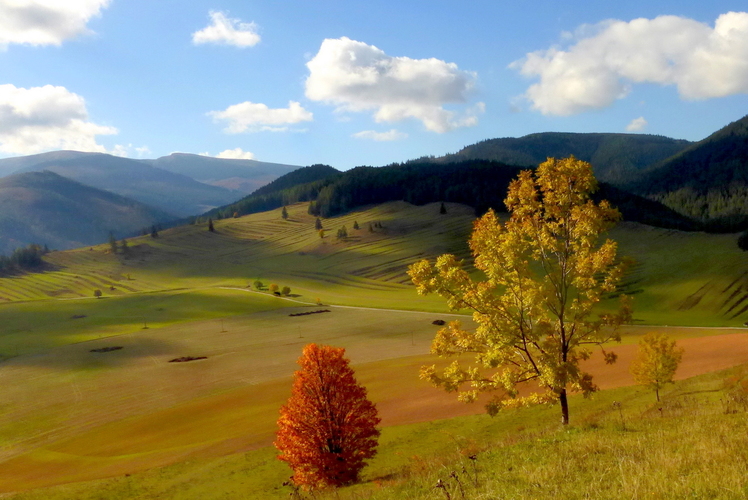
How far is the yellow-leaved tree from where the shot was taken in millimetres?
22047

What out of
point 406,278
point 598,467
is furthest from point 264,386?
point 406,278

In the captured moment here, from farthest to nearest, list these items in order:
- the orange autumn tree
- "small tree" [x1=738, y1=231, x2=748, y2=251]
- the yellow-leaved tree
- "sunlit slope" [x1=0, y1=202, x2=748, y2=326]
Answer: "small tree" [x1=738, y1=231, x2=748, y2=251], "sunlit slope" [x1=0, y1=202, x2=748, y2=326], the orange autumn tree, the yellow-leaved tree

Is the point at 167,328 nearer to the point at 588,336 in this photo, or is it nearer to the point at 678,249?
the point at 588,336

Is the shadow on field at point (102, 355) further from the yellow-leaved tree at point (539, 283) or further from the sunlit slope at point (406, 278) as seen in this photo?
the yellow-leaved tree at point (539, 283)

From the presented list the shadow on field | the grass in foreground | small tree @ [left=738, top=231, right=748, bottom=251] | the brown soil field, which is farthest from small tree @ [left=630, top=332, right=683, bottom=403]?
small tree @ [left=738, top=231, right=748, bottom=251]

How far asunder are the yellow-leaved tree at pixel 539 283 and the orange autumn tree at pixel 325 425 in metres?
12.3

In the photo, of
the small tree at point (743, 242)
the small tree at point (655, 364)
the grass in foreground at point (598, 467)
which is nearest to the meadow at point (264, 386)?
the grass in foreground at point (598, 467)

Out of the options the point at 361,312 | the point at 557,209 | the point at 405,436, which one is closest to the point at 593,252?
the point at 557,209

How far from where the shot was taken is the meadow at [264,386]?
21484mm

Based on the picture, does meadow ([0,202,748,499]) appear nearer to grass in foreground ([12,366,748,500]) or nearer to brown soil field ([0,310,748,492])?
grass in foreground ([12,366,748,500])

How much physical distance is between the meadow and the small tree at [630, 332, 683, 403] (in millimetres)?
2014

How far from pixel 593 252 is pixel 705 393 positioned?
69.4 feet

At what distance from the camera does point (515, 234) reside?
22.2 meters

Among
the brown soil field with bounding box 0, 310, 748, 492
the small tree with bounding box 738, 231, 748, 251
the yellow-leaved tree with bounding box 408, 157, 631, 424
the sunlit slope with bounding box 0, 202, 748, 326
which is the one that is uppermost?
the yellow-leaved tree with bounding box 408, 157, 631, 424
